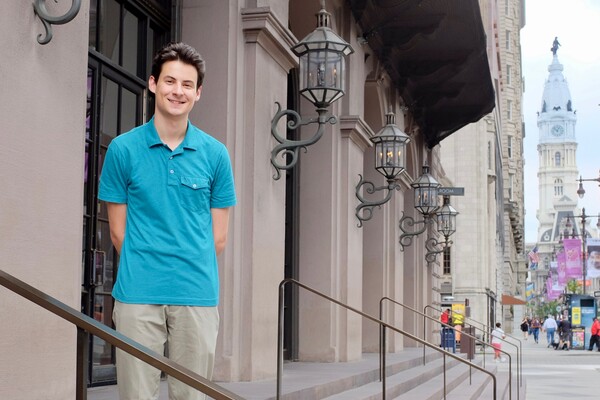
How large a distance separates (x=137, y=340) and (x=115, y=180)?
2.06 ft

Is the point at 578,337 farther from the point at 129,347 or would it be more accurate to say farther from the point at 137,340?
the point at 129,347

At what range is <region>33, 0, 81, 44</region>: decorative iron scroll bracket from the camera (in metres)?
5.36

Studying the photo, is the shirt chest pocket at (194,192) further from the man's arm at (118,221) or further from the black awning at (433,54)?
the black awning at (433,54)

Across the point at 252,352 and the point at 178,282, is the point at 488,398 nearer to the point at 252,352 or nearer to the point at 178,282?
the point at 252,352

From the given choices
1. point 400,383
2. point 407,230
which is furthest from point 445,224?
point 400,383

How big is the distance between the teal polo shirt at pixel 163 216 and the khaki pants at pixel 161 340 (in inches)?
1.7

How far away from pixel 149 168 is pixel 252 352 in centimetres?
554

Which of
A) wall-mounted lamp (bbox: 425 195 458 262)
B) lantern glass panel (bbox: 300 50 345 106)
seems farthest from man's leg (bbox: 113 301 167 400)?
wall-mounted lamp (bbox: 425 195 458 262)

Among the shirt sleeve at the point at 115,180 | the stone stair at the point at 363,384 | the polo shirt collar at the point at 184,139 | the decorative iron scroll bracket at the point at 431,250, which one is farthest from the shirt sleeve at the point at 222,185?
the decorative iron scroll bracket at the point at 431,250

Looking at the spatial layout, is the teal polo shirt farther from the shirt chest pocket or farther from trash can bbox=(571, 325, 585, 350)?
trash can bbox=(571, 325, 585, 350)

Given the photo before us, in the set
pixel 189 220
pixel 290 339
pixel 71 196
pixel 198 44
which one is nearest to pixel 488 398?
pixel 290 339

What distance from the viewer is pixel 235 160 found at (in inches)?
357

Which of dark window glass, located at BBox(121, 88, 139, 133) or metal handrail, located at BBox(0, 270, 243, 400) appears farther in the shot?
dark window glass, located at BBox(121, 88, 139, 133)

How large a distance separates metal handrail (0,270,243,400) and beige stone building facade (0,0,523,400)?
0.81m
